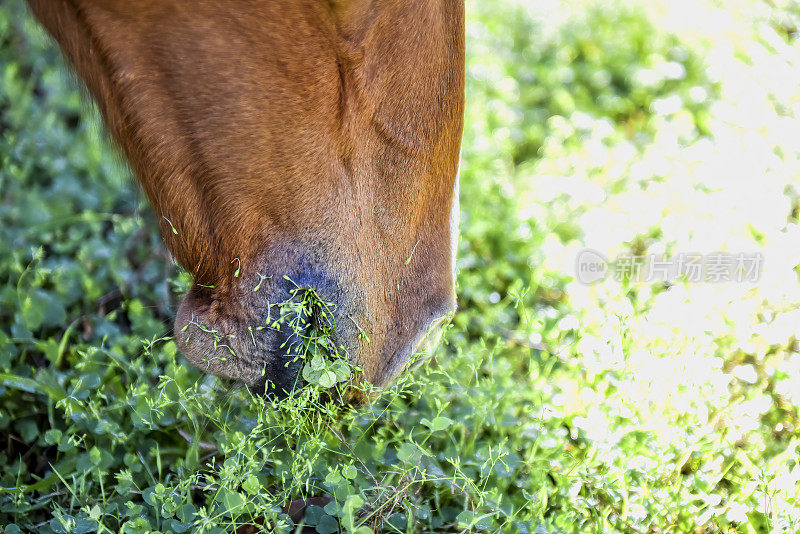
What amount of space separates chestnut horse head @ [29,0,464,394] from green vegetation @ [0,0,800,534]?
12 cm

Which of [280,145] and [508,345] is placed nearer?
[280,145]

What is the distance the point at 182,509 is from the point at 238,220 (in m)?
0.66

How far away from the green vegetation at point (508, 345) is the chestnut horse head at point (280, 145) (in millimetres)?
120

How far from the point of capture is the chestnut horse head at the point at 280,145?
57.4 inches

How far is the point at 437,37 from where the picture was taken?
5.23 ft

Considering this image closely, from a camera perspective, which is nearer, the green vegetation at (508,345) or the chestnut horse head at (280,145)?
the chestnut horse head at (280,145)

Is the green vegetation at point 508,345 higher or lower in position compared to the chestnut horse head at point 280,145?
lower

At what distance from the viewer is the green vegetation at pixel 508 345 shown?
1659mm

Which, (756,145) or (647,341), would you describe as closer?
(647,341)

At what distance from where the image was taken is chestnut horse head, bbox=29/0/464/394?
4.78 feet

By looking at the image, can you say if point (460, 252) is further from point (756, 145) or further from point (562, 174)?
point (756, 145)

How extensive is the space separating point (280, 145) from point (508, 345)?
1.21 metres

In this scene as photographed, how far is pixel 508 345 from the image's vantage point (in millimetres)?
2383

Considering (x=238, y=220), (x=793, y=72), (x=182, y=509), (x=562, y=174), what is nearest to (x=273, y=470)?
(x=182, y=509)
